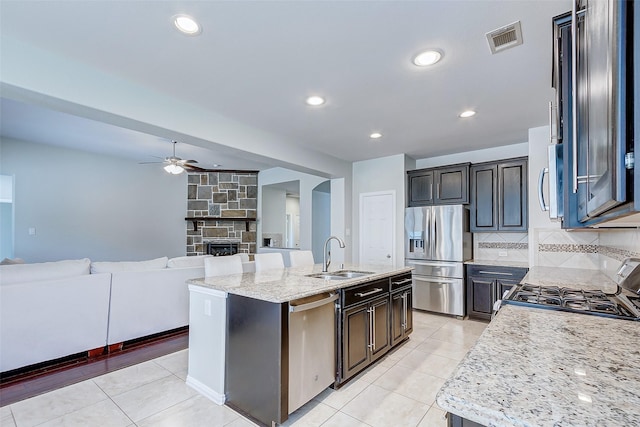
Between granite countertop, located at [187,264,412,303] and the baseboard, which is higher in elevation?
granite countertop, located at [187,264,412,303]

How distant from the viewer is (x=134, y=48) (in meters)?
2.18

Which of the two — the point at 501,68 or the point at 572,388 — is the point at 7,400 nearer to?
the point at 572,388

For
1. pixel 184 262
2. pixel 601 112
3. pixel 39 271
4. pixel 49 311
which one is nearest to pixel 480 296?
pixel 184 262

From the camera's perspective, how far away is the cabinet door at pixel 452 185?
4.61 metres

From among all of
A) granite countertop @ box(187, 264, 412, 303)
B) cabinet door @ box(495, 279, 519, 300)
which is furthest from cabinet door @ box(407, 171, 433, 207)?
granite countertop @ box(187, 264, 412, 303)

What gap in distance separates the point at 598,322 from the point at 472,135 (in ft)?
10.9

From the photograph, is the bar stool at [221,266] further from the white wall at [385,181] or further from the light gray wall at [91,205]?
the light gray wall at [91,205]

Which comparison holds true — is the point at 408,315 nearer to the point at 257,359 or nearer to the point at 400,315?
the point at 400,315

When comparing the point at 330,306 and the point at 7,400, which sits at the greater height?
the point at 330,306

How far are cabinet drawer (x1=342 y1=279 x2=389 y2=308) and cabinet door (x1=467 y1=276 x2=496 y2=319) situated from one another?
200 cm

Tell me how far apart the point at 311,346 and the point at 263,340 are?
1.23ft

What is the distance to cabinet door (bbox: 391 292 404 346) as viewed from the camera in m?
3.15

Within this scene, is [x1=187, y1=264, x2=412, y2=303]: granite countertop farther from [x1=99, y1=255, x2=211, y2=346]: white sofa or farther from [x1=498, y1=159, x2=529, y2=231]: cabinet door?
[x1=498, y1=159, x2=529, y2=231]: cabinet door

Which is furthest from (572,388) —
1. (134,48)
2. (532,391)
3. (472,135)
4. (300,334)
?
(472,135)
